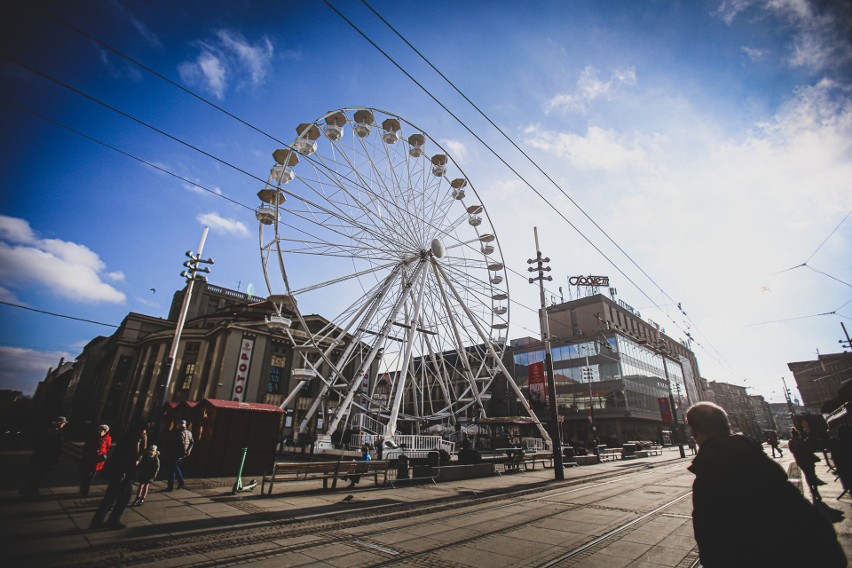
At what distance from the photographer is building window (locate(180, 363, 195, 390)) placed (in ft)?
120

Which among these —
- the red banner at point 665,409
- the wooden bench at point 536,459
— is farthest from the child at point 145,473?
the red banner at point 665,409

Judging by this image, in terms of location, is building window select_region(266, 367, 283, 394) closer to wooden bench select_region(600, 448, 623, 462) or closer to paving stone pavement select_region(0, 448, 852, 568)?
paving stone pavement select_region(0, 448, 852, 568)

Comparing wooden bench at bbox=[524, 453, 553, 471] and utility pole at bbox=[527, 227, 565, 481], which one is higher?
utility pole at bbox=[527, 227, 565, 481]

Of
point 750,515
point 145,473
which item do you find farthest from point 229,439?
point 750,515

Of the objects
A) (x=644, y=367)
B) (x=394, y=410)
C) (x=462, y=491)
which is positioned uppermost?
(x=644, y=367)

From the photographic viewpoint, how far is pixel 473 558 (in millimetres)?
5676

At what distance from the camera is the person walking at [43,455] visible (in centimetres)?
868

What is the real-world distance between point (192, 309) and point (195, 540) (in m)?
54.5

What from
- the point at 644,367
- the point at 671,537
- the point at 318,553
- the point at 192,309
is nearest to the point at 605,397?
the point at 644,367

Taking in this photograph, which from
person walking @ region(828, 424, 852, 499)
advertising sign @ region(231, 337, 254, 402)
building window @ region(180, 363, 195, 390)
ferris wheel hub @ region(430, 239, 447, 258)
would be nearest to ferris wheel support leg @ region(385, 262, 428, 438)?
ferris wheel hub @ region(430, 239, 447, 258)

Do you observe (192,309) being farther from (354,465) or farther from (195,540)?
(195,540)

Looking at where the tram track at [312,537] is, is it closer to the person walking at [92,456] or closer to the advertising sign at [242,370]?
the person walking at [92,456]

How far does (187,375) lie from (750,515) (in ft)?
145

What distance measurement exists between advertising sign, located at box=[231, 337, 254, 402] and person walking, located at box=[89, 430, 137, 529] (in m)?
29.5
